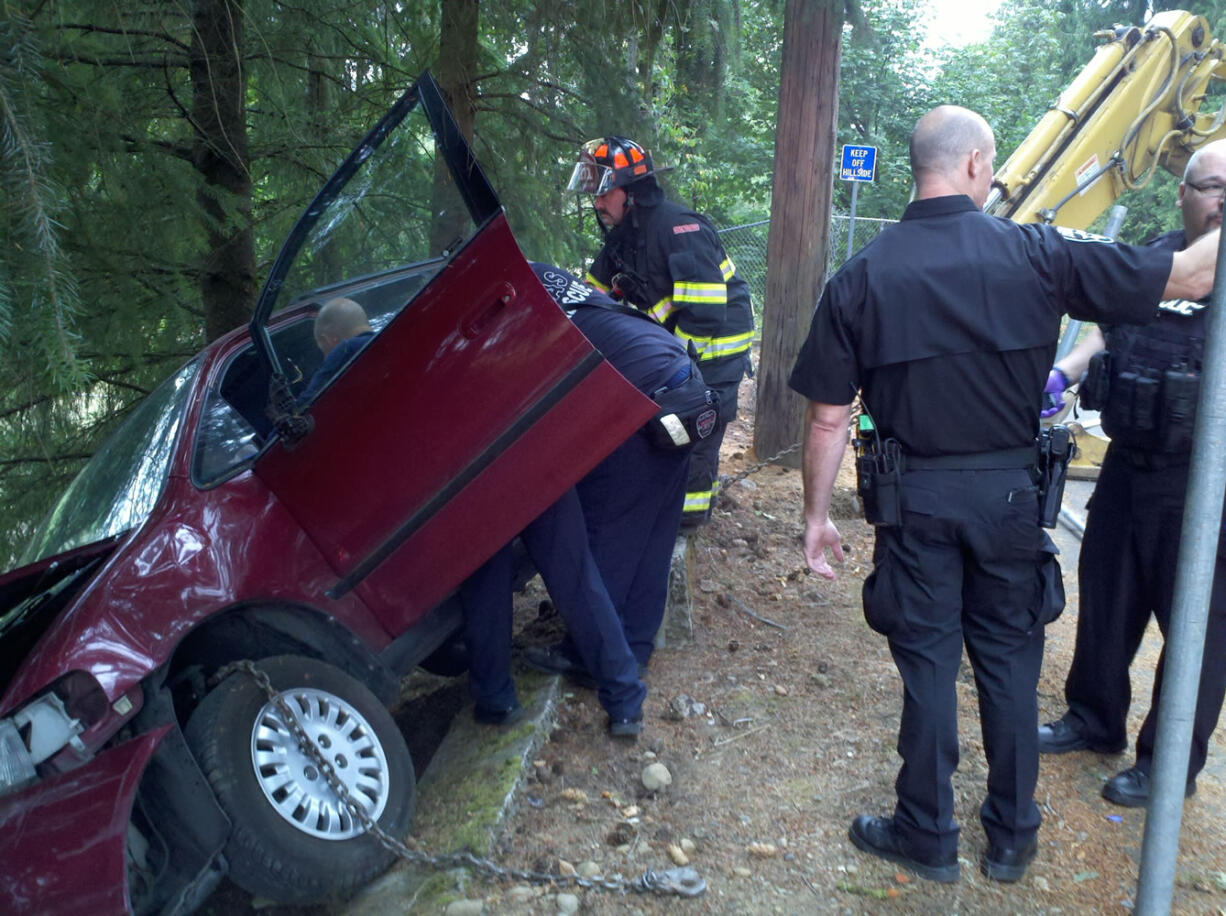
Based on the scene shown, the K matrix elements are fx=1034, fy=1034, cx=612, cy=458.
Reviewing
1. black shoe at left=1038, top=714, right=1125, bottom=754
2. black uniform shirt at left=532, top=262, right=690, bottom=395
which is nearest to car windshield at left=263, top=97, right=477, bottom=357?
black uniform shirt at left=532, top=262, right=690, bottom=395

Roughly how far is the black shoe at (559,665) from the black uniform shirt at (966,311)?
66.4 inches

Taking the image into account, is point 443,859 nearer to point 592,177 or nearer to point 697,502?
point 697,502

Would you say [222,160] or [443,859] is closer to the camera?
[443,859]

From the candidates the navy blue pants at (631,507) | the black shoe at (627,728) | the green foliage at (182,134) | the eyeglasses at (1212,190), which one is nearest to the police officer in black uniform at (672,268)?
the green foliage at (182,134)

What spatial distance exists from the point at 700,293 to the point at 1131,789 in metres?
2.66

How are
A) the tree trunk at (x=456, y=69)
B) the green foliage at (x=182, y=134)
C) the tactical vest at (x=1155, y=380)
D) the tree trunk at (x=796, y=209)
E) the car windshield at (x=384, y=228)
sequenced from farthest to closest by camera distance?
the tree trunk at (x=796, y=209) → the tree trunk at (x=456, y=69) → the car windshield at (x=384, y=228) → the tactical vest at (x=1155, y=380) → the green foliage at (x=182, y=134)

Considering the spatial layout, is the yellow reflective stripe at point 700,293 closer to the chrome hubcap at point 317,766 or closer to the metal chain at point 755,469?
the metal chain at point 755,469

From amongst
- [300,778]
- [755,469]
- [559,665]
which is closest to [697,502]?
[755,469]

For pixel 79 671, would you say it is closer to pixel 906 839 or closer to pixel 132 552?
pixel 132 552

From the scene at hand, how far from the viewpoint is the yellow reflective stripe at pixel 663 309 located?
4.93m

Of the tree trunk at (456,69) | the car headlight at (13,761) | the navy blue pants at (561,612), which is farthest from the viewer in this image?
the tree trunk at (456,69)

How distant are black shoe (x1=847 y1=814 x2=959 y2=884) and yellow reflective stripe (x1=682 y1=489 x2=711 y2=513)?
6.35ft

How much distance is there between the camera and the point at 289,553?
316 cm

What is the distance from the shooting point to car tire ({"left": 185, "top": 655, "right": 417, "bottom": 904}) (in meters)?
2.66
